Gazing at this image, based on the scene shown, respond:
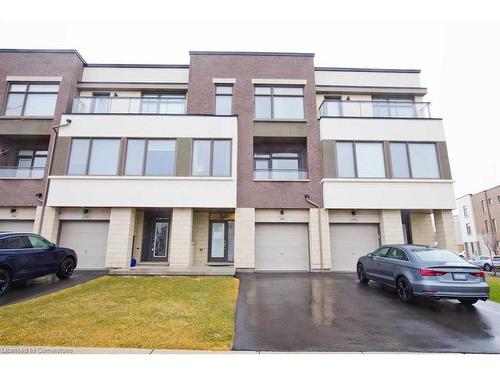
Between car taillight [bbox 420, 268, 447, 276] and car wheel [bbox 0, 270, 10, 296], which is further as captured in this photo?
car wheel [bbox 0, 270, 10, 296]

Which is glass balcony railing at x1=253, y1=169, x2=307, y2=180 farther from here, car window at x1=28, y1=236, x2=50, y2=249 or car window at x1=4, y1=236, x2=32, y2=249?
car window at x1=4, y1=236, x2=32, y2=249

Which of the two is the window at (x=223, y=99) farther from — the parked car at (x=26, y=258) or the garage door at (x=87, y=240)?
the parked car at (x=26, y=258)

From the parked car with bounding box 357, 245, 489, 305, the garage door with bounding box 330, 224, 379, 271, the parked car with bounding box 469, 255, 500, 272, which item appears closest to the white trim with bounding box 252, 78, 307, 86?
the garage door with bounding box 330, 224, 379, 271

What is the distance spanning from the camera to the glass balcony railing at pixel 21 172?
14.2 m

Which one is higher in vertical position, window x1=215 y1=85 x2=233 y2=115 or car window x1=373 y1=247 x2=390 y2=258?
window x1=215 y1=85 x2=233 y2=115

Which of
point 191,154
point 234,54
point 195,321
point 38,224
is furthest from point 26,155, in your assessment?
point 195,321

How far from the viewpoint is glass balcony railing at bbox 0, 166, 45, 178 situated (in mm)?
14214

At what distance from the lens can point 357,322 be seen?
20.2 ft

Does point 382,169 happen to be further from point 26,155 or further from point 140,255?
point 26,155

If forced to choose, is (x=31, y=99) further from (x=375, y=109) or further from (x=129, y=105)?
(x=375, y=109)

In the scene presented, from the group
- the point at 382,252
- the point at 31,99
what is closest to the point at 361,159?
the point at 382,252

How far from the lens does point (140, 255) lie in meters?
14.5

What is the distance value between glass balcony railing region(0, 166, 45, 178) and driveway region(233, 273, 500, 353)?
1283cm

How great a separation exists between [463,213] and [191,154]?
179 feet
